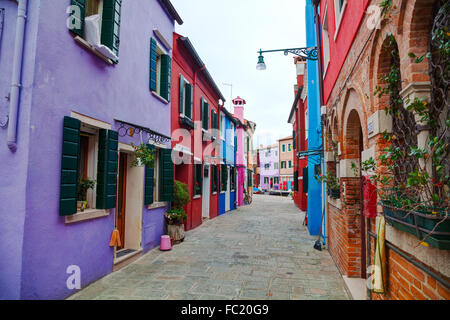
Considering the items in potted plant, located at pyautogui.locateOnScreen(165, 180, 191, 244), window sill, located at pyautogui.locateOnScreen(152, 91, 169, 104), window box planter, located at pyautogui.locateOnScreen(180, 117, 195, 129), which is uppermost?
window sill, located at pyautogui.locateOnScreen(152, 91, 169, 104)

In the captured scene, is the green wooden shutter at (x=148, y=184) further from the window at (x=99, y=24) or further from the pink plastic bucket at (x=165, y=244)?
the window at (x=99, y=24)

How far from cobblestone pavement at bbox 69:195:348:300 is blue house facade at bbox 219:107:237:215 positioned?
7.14 m

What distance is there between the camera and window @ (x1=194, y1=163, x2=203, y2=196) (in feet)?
35.5

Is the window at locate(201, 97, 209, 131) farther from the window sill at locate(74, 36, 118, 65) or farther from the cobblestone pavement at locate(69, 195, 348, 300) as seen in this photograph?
the window sill at locate(74, 36, 118, 65)

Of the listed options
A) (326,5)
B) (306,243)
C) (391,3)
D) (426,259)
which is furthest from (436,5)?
(306,243)

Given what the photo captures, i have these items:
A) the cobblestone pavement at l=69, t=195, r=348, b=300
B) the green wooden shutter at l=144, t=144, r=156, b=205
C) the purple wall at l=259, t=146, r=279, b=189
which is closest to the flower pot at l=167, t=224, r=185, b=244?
the cobblestone pavement at l=69, t=195, r=348, b=300

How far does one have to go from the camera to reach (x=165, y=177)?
7707 millimetres

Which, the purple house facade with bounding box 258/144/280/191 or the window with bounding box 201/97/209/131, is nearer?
the window with bounding box 201/97/209/131

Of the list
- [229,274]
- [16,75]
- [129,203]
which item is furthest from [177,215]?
[16,75]

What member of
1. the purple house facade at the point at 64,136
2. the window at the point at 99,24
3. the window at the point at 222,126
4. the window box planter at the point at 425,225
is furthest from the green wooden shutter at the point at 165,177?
the window at the point at 222,126

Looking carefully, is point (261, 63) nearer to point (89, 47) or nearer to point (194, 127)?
point (194, 127)

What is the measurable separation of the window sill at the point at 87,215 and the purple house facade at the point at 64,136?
0.05 feet
